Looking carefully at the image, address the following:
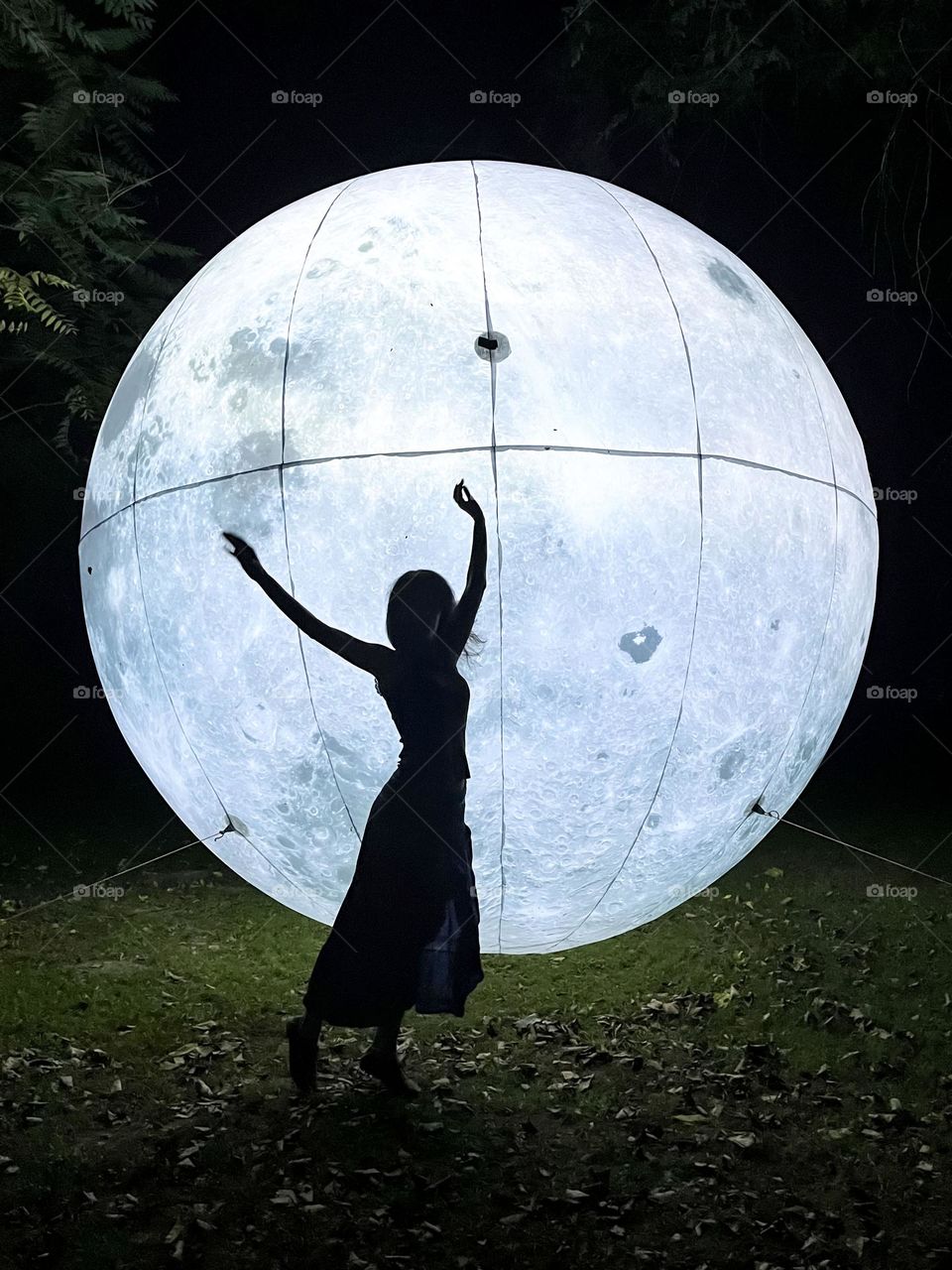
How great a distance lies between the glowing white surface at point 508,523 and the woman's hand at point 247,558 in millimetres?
37

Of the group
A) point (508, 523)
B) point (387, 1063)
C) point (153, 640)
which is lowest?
point (387, 1063)

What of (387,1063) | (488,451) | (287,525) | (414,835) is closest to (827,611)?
(488,451)

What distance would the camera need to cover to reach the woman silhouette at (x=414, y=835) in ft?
12.9

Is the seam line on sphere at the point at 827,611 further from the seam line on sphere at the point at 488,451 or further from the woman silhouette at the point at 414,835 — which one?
the woman silhouette at the point at 414,835

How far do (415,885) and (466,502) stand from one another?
136 centimetres

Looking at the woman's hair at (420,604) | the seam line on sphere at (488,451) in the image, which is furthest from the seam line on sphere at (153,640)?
the woman's hair at (420,604)

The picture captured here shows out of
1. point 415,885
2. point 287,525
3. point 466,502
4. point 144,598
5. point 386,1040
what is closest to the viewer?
point 466,502

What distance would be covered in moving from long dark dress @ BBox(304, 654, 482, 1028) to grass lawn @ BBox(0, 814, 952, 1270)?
2.07 ft

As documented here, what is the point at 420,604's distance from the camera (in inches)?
155

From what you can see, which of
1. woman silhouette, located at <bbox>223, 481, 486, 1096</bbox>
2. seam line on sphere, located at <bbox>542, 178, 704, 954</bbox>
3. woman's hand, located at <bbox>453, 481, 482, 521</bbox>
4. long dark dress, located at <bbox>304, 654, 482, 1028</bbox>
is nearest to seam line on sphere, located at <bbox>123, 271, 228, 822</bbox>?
woman silhouette, located at <bbox>223, 481, 486, 1096</bbox>

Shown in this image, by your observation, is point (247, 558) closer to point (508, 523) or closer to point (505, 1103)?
point (508, 523)

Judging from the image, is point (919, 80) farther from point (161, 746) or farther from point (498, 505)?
point (161, 746)

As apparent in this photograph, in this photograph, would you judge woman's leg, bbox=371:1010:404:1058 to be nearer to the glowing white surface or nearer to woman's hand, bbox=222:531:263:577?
the glowing white surface

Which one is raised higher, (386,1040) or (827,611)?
(827,611)
